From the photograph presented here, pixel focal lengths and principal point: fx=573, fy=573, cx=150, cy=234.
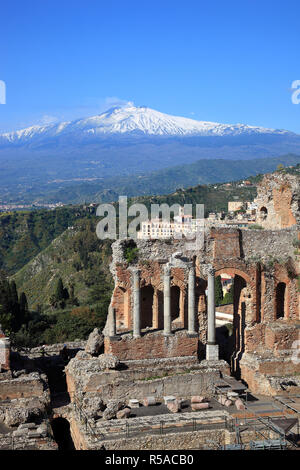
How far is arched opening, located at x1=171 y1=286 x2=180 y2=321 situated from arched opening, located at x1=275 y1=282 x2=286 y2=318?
485cm

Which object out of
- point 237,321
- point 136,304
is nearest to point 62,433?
point 136,304

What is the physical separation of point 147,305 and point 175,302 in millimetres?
1396

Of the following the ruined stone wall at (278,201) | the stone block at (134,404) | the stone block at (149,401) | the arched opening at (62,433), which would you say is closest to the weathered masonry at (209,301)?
the ruined stone wall at (278,201)

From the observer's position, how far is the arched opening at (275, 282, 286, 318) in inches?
1102

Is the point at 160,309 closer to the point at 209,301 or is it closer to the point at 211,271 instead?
the point at 209,301

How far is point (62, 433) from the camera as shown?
23469mm

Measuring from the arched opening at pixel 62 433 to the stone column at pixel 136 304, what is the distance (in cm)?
462

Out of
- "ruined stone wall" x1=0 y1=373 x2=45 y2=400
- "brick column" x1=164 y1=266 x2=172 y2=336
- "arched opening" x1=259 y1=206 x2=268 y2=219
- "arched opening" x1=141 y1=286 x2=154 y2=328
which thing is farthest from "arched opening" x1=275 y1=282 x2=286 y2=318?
"ruined stone wall" x1=0 y1=373 x2=45 y2=400

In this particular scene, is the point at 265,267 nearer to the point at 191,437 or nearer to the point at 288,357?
the point at 288,357

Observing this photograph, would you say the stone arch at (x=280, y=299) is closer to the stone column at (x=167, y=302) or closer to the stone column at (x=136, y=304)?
the stone column at (x=167, y=302)

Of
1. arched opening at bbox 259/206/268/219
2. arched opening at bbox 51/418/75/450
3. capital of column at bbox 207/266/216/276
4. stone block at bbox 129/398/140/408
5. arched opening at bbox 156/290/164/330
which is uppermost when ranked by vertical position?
arched opening at bbox 259/206/268/219

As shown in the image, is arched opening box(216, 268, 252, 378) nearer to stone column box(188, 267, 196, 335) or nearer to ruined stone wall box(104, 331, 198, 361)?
stone column box(188, 267, 196, 335)
